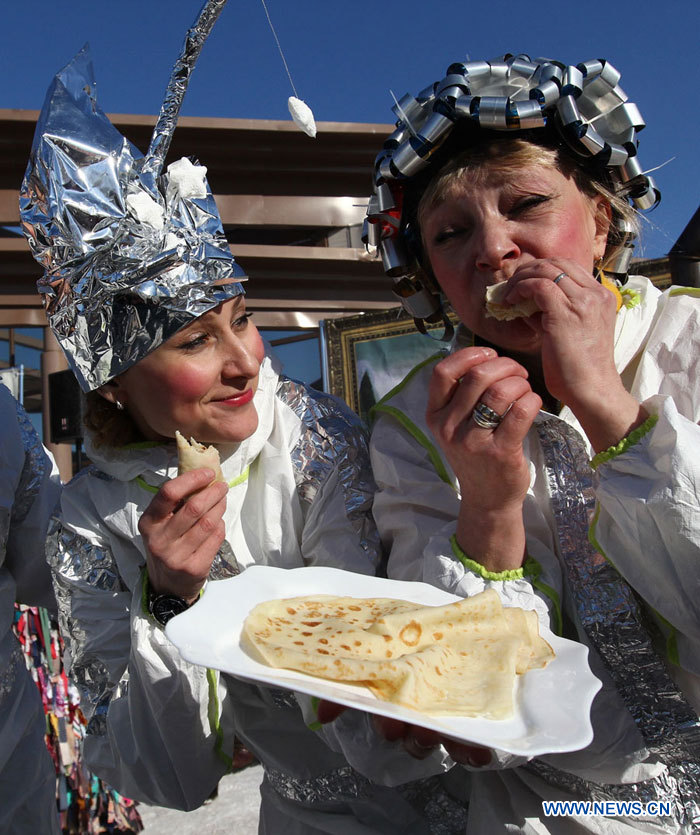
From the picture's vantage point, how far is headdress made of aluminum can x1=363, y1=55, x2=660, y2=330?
1556 mm

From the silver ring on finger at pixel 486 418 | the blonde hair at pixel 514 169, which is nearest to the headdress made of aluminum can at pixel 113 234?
the blonde hair at pixel 514 169

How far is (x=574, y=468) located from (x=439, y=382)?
0.42 meters

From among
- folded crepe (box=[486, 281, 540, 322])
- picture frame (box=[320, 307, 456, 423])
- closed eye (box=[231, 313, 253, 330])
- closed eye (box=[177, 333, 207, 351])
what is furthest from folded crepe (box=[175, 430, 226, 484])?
picture frame (box=[320, 307, 456, 423])

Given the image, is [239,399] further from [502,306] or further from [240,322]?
[502,306]

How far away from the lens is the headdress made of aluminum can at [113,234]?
1.81 m

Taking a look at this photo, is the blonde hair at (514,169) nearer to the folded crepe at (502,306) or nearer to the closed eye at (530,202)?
the closed eye at (530,202)

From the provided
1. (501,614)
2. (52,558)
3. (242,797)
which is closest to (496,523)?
(501,614)

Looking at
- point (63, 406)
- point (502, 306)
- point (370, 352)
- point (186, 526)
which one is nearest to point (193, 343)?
point (186, 526)

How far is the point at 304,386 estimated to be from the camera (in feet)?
6.73

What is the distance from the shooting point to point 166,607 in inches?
60.6

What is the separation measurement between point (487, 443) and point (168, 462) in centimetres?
93

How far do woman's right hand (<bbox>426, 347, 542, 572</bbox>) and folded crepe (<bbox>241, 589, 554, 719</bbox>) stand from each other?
7.3 inches

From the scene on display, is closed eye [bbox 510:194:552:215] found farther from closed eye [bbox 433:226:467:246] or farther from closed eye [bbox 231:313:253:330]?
closed eye [bbox 231:313:253:330]

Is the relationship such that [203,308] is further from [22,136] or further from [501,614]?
[22,136]
